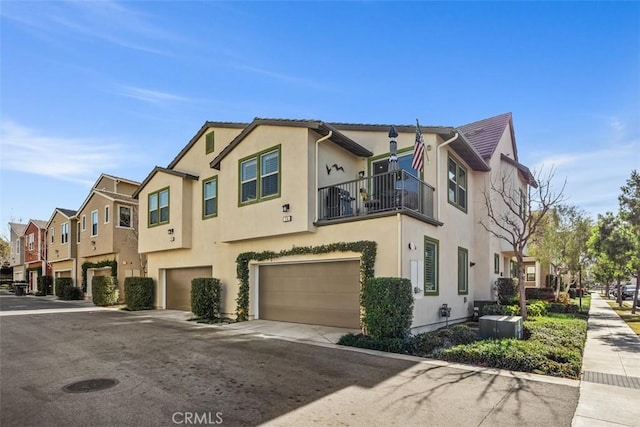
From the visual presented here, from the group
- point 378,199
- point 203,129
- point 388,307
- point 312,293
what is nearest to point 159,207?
point 203,129

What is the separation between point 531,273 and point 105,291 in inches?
1284

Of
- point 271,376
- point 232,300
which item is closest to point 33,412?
point 271,376

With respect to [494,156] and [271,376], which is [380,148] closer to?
[494,156]

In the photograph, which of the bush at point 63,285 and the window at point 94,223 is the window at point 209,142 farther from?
the bush at point 63,285

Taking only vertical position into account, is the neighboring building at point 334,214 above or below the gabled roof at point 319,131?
below

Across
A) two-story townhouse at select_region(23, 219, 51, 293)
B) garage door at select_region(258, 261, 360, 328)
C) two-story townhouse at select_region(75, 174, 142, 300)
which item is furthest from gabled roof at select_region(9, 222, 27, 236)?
garage door at select_region(258, 261, 360, 328)

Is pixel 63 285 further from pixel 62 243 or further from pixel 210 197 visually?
pixel 210 197

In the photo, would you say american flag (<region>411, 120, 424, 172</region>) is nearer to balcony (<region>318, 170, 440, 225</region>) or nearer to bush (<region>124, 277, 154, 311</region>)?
balcony (<region>318, 170, 440, 225</region>)

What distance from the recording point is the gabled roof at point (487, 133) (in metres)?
16.5

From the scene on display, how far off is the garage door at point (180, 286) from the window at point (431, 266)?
1010cm

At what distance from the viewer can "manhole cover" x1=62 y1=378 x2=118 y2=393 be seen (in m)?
6.07

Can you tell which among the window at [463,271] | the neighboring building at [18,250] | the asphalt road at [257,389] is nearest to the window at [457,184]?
the window at [463,271]

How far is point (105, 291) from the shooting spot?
858 inches

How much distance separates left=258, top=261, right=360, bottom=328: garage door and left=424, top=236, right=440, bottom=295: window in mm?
2065
